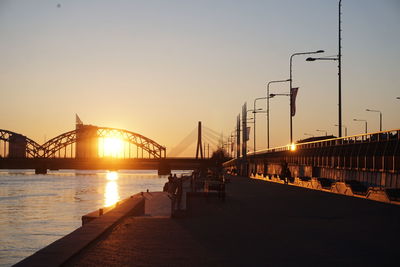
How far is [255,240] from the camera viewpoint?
48.6 ft

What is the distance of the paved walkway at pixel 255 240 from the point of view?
11672 millimetres

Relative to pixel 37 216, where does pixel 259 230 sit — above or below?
→ above

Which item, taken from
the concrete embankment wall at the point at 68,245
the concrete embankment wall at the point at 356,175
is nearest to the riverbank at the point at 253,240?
the concrete embankment wall at the point at 68,245

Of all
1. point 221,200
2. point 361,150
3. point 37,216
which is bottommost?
point 37,216

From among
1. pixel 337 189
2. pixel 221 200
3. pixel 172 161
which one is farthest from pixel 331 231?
pixel 172 161

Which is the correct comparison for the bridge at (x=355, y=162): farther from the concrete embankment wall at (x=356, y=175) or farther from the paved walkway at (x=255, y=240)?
the paved walkway at (x=255, y=240)

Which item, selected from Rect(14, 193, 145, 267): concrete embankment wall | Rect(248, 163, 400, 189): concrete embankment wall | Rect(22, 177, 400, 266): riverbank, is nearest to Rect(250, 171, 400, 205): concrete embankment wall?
Rect(248, 163, 400, 189): concrete embankment wall

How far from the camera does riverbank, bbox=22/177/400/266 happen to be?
38.3 feet

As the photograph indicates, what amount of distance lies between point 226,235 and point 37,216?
42.3 metres

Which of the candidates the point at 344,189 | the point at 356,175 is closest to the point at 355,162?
the point at 356,175

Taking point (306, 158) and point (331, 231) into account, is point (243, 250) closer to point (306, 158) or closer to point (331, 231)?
point (331, 231)

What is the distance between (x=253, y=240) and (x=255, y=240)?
0.16ft

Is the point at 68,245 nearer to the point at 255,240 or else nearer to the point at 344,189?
the point at 255,240

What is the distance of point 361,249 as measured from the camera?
43.2ft
